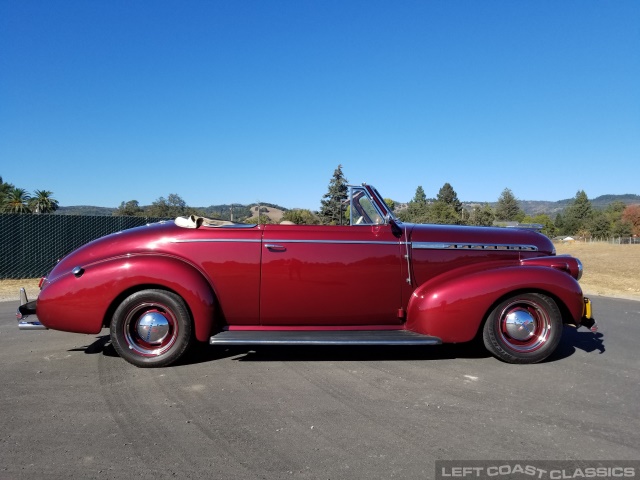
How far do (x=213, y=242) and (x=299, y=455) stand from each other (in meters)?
2.37

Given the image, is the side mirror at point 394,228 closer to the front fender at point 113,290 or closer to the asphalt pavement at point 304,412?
the asphalt pavement at point 304,412

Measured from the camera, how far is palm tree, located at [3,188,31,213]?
6134 cm

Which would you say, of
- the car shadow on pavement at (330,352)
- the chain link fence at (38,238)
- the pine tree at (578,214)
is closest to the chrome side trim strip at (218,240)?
the car shadow on pavement at (330,352)

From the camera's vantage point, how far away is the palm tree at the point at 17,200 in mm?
61338

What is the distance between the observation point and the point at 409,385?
3.86 meters

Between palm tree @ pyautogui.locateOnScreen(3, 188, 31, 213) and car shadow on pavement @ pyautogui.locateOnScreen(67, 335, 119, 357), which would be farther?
palm tree @ pyautogui.locateOnScreen(3, 188, 31, 213)

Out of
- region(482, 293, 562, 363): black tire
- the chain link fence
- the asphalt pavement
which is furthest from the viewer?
the chain link fence

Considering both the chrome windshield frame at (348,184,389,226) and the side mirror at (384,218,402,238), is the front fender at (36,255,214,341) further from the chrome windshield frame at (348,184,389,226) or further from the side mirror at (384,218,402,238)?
the side mirror at (384,218,402,238)

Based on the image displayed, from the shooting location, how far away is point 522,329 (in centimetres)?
454

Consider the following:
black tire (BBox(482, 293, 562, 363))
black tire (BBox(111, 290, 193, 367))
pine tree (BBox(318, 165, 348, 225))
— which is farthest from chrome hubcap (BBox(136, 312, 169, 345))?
black tire (BBox(482, 293, 562, 363))

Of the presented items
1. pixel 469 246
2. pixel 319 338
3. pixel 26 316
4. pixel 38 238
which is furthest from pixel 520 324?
pixel 38 238

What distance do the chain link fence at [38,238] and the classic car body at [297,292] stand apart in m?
8.46

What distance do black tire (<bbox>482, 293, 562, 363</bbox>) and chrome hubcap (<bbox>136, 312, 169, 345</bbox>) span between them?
3.21 m

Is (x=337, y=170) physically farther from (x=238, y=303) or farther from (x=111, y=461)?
(x=111, y=461)
